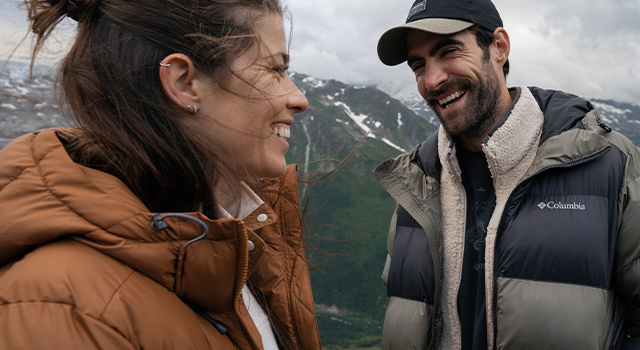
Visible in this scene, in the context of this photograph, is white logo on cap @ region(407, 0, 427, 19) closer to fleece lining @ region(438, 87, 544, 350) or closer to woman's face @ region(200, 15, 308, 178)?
fleece lining @ region(438, 87, 544, 350)

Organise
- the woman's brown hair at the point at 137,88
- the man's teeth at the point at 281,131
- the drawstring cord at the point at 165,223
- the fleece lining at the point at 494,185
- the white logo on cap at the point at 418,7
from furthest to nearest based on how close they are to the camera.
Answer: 1. the white logo on cap at the point at 418,7
2. the fleece lining at the point at 494,185
3. the man's teeth at the point at 281,131
4. the woman's brown hair at the point at 137,88
5. the drawstring cord at the point at 165,223

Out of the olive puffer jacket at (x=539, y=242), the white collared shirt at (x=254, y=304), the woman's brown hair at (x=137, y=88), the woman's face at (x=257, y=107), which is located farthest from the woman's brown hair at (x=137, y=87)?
the olive puffer jacket at (x=539, y=242)

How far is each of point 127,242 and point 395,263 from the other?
3.69m

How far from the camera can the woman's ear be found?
2.17 m

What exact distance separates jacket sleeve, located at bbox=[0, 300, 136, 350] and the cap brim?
442 cm

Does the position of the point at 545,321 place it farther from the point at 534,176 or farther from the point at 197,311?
the point at 197,311

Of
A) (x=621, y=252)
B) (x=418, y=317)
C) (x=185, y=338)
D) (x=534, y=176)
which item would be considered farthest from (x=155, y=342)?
(x=621, y=252)

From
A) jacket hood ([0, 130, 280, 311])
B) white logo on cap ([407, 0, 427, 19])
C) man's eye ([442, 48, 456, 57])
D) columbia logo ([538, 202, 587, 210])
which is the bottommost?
jacket hood ([0, 130, 280, 311])

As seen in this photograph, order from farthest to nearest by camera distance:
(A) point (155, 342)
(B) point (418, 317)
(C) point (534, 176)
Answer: (B) point (418, 317), (C) point (534, 176), (A) point (155, 342)

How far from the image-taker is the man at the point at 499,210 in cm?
A: 375

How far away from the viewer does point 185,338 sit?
5.89 ft

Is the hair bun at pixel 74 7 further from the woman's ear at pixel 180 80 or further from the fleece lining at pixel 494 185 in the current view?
the fleece lining at pixel 494 185

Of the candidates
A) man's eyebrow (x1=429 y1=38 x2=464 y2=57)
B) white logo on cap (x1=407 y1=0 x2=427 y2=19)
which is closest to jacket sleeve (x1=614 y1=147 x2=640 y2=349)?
man's eyebrow (x1=429 y1=38 x2=464 y2=57)

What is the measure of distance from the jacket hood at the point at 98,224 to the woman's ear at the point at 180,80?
22.1 inches
